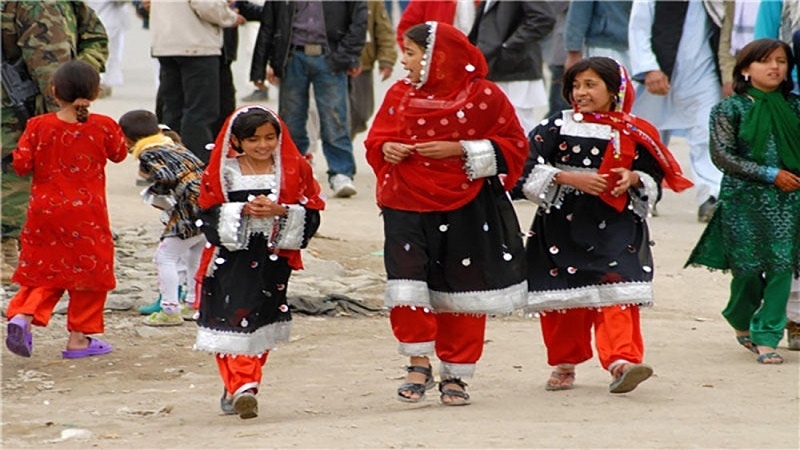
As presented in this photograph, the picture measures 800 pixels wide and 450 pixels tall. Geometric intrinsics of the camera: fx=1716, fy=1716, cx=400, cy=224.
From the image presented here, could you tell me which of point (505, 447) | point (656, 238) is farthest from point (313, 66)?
point (505, 447)

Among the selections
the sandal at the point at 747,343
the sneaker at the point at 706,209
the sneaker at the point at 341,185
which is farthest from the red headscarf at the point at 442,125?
the sneaker at the point at 341,185

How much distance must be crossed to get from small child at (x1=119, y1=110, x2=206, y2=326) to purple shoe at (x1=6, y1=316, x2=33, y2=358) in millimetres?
1042

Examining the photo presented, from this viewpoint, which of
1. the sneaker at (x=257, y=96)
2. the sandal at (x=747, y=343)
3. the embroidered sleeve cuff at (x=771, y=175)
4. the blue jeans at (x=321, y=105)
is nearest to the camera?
the embroidered sleeve cuff at (x=771, y=175)

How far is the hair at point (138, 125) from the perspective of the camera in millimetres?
8750

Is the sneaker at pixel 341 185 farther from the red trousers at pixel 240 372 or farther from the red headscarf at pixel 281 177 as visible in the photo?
the red trousers at pixel 240 372

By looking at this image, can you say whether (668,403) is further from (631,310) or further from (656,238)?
(656,238)

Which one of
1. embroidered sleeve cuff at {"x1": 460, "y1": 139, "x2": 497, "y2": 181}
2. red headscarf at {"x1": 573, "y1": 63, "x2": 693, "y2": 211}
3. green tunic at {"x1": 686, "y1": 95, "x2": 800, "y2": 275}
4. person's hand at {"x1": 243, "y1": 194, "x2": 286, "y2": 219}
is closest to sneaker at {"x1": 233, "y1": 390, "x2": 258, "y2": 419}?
person's hand at {"x1": 243, "y1": 194, "x2": 286, "y2": 219}

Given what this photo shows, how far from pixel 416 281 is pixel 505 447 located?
106cm

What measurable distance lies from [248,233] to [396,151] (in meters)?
0.69

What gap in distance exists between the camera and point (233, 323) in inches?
277

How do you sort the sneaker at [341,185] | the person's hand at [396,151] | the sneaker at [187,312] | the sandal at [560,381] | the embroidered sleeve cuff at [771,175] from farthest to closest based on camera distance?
1. the sneaker at [341,185]
2. the sneaker at [187,312]
3. the embroidered sleeve cuff at [771,175]
4. the sandal at [560,381]
5. the person's hand at [396,151]

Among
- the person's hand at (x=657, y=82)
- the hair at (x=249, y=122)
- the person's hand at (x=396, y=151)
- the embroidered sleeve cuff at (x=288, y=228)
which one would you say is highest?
the hair at (x=249, y=122)

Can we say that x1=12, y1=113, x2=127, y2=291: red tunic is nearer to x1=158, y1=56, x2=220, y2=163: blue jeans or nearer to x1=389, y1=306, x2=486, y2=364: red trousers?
x1=389, y1=306, x2=486, y2=364: red trousers

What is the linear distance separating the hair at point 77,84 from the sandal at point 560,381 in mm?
2593
